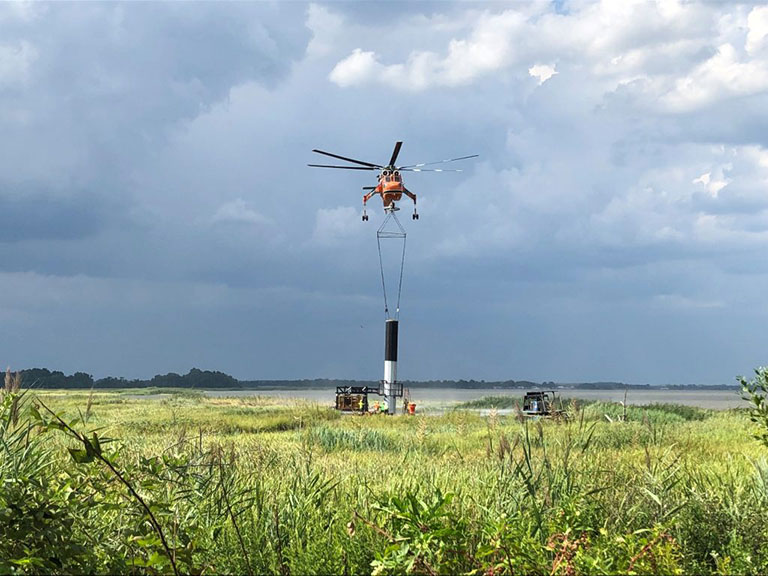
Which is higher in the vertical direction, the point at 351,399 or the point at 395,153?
the point at 395,153

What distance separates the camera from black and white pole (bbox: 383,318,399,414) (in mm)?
37844

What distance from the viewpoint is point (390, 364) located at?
39469 mm

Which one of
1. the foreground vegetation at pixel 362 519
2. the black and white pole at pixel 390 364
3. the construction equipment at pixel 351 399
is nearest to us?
the foreground vegetation at pixel 362 519

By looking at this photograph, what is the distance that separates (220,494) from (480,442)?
10.2 m

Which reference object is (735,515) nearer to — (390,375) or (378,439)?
(378,439)

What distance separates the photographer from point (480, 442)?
47.1 feet

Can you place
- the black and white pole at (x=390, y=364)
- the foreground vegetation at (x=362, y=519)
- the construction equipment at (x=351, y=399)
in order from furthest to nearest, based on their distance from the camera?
the black and white pole at (x=390, y=364) < the construction equipment at (x=351, y=399) < the foreground vegetation at (x=362, y=519)

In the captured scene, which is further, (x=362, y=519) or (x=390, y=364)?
(x=390, y=364)

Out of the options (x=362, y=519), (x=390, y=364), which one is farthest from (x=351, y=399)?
(x=362, y=519)

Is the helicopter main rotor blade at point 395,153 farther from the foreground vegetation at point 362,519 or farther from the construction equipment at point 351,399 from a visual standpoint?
the foreground vegetation at point 362,519

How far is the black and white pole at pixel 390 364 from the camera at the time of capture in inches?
1490

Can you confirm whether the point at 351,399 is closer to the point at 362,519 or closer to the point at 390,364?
the point at 390,364

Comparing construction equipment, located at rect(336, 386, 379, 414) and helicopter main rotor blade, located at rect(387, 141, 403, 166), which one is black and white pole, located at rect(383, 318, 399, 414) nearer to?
construction equipment, located at rect(336, 386, 379, 414)

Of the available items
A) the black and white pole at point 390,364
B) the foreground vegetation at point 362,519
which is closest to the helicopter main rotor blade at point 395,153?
the black and white pole at point 390,364
